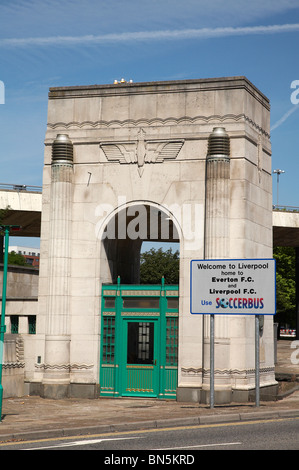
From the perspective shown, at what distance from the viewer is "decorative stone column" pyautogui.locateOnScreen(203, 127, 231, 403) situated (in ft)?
76.2

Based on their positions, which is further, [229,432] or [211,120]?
[211,120]

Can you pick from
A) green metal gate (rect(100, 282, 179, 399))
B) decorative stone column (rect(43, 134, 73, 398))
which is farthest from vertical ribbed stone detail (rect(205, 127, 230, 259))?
decorative stone column (rect(43, 134, 73, 398))

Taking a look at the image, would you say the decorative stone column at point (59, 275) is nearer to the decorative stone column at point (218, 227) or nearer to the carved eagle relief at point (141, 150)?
the carved eagle relief at point (141, 150)

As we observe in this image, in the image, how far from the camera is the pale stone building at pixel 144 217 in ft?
78.4

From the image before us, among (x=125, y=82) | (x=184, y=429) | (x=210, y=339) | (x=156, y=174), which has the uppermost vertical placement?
(x=125, y=82)

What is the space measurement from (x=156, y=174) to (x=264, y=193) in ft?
13.7

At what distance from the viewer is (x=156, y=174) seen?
24891 mm

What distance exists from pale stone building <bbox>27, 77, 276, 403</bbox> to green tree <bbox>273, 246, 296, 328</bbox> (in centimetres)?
4916

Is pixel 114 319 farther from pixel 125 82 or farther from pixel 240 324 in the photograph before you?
pixel 125 82

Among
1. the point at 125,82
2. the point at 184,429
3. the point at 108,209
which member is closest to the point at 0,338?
the point at 184,429

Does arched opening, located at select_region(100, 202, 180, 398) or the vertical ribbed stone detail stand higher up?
the vertical ribbed stone detail

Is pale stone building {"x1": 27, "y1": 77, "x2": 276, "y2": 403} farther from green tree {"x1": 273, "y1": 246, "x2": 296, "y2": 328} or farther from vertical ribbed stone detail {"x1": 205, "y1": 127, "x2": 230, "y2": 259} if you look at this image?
green tree {"x1": 273, "y1": 246, "x2": 296, "y2": 328}

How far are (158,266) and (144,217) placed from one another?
62.6 meters

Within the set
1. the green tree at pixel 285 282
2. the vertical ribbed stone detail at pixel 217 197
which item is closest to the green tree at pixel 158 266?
the green tree at pixel 285 282
